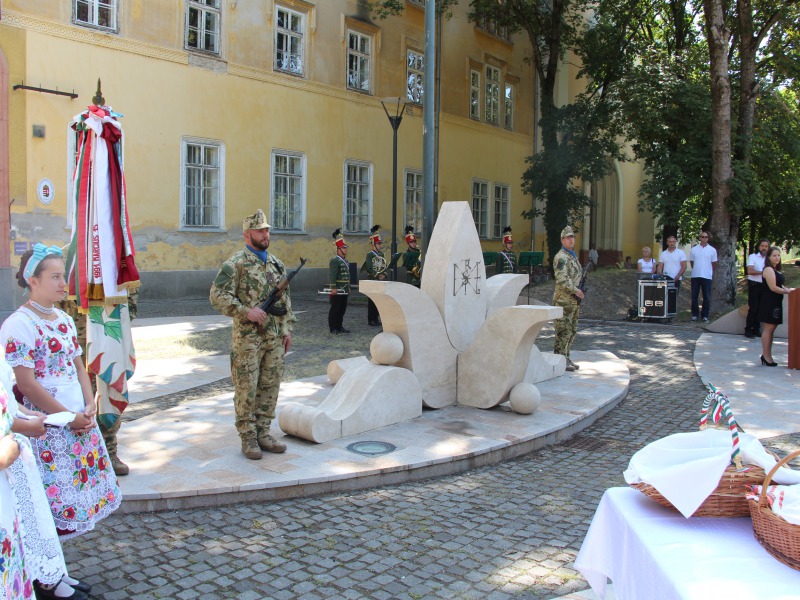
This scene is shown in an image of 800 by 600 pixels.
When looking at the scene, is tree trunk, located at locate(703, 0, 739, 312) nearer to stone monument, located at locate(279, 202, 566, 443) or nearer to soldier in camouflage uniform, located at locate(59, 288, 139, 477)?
stone monument, located at locate(279, 202, 566, 443)

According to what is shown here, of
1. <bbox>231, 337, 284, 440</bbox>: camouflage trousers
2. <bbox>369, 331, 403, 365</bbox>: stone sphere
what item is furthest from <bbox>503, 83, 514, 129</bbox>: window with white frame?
<bbox>231, 337, 284, 440</bbox>: camouflage trousers

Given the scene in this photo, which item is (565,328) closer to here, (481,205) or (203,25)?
(203,25)

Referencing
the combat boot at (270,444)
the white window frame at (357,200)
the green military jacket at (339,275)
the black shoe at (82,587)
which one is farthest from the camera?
the white window frame at (357,200)

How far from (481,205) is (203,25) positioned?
13.4m

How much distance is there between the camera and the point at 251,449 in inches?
232

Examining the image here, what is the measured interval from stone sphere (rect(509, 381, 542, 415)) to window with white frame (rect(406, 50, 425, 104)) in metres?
19.2

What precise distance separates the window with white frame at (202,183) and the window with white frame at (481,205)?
11676 millimetres

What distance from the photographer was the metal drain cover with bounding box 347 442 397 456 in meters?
6.18

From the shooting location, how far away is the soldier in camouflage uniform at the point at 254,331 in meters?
5.80

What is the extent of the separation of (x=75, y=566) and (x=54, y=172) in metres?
13.7

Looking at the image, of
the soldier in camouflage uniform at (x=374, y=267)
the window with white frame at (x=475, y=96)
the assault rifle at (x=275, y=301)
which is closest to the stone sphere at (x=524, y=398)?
the assault rifle at (x=275, y=301)

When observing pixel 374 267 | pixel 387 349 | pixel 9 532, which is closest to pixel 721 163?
pixel 374 267

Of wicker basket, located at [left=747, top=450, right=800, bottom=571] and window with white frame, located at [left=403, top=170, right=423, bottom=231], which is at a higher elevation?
window with white frame, located at [left=403, top=170, right=423, bottom=231]

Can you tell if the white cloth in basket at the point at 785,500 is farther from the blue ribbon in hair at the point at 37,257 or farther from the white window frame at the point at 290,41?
the white window frame at the point at 290,41
